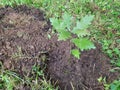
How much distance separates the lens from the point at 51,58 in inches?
103

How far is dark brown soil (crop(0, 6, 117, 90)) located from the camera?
2447 mm

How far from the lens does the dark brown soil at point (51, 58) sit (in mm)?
2447

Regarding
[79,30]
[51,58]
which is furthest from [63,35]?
[51,58]

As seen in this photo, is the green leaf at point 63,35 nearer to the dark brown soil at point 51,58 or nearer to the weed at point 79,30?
the weed at point 79,30

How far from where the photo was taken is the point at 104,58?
105 inches

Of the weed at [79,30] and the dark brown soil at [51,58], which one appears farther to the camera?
the dark brown soil at [51,58]

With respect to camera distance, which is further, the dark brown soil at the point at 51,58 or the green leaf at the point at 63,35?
the dark brown soil at the point at 51,58

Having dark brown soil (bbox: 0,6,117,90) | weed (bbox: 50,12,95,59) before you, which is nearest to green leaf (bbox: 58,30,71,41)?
weed (bbox: 50,12,95,59)

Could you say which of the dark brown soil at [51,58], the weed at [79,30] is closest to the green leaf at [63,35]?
the weed at [79,30]

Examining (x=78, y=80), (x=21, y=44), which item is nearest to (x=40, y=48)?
(x=21, y=44)

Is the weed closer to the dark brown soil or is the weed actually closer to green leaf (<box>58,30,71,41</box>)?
green leaf (<box>58,30,71,41</box>)

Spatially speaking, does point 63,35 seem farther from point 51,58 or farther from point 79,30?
point 51,58

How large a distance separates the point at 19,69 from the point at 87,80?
0.67 metres

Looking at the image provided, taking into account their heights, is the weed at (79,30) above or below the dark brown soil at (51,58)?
above
